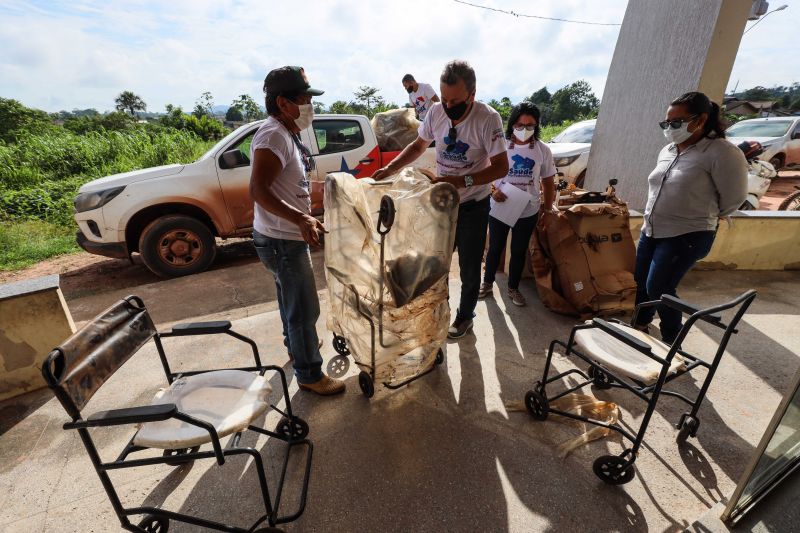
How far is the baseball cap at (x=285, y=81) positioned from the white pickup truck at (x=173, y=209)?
244 centimetres

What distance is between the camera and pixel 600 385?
2.54 meters

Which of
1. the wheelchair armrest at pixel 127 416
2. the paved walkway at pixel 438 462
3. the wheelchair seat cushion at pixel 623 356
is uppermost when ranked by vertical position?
the wheelchair armrest at pixel 127 416

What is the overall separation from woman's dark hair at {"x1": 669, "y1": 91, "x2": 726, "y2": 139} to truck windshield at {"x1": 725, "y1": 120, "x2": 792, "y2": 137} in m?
11.9

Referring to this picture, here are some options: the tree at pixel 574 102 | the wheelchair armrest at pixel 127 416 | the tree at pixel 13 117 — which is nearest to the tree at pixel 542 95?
the tree at pixel 574 102

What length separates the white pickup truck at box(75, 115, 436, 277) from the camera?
435cm

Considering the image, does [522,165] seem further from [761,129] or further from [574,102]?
[574,102]

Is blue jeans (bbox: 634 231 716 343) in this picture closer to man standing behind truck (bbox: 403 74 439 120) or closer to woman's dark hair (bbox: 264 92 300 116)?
woman's dark hair (bbox: 264 92 300 116)

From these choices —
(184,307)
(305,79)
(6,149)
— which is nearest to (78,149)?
(6,149)

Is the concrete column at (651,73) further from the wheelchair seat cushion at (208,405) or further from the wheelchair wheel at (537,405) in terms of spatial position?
the wheelchair seat cushion at (208,405)

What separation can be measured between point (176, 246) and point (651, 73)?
636 cm

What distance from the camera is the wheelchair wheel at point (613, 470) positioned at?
186 cm

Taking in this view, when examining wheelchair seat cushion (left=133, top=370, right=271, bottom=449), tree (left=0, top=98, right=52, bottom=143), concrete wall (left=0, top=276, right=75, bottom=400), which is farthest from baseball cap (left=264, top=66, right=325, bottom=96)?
tree (left=0, top=98, right=52, bottom=143)

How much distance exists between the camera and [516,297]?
373 cm

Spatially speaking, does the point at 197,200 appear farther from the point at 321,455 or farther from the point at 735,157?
the point at 735,157
